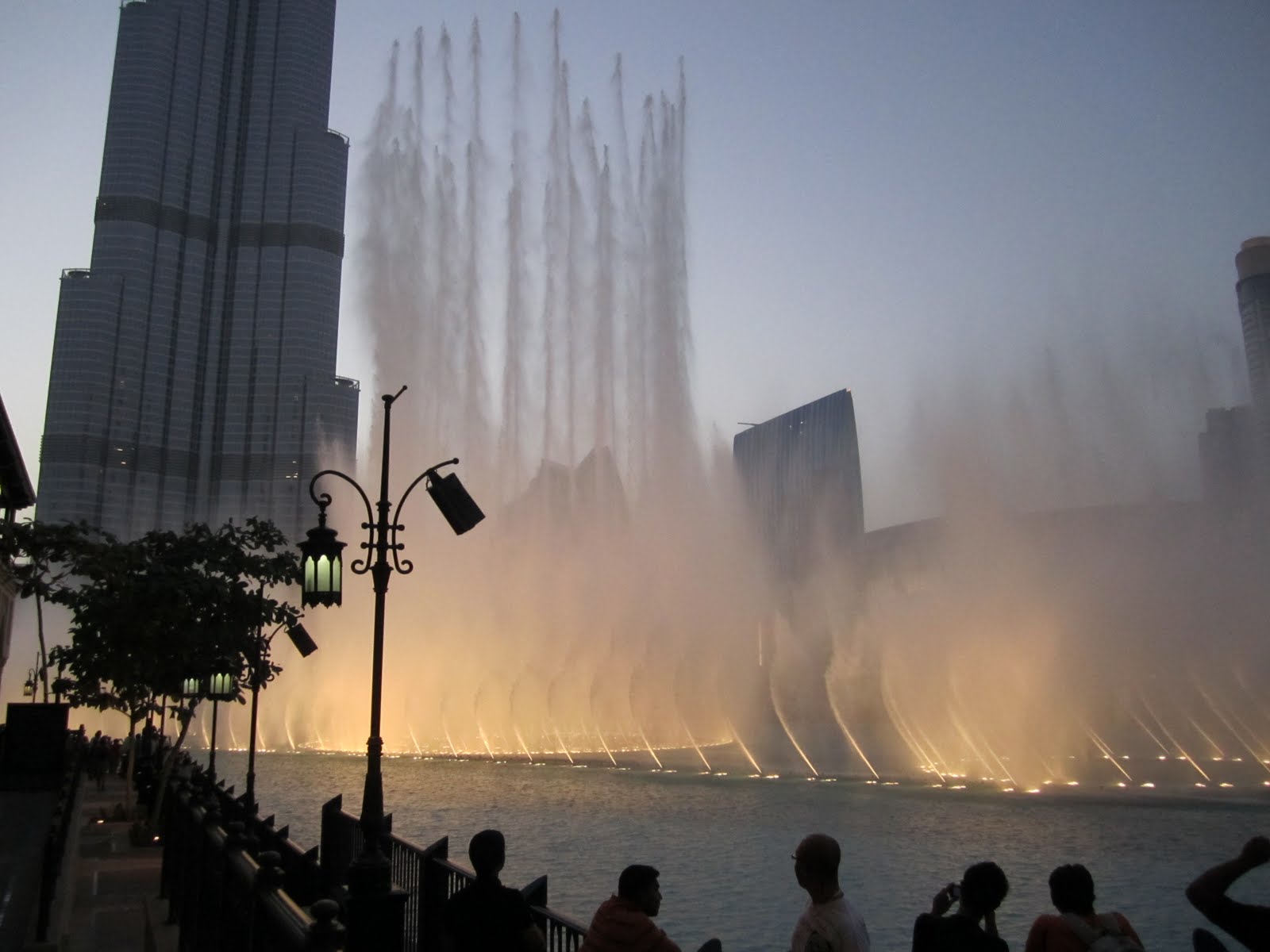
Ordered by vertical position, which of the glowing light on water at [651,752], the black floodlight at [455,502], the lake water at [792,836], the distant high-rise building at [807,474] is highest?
the distant high-rise building at [807,474]

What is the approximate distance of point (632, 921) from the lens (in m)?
4.59

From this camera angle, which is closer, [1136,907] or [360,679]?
[1136,907]

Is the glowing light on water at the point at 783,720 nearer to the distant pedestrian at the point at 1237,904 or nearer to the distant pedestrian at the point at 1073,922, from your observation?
the distant pedestrian at the point at 1073,922

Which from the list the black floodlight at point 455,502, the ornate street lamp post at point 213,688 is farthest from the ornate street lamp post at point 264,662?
the black floodlight at point 455,502

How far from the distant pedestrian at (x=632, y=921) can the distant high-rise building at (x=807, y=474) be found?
112m

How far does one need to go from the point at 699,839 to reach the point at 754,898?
4646 millimetres

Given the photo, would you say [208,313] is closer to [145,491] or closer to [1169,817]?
[145,491]

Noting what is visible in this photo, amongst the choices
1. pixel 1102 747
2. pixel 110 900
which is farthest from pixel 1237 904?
pixel 1102 747

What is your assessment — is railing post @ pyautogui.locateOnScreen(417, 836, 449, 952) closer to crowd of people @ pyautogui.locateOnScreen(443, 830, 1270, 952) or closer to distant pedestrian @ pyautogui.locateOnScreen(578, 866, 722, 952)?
crowd of people @ pyautogui.locateOnScreen(443, 830, 1270, 952)

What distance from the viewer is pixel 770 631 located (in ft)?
150

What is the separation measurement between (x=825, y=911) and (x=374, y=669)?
6.29 metres

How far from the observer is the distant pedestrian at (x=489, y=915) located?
4.73 meters

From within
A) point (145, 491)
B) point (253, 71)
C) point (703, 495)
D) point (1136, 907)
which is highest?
point (253, 71)

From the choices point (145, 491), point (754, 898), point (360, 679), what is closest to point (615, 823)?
point (754, 898)
